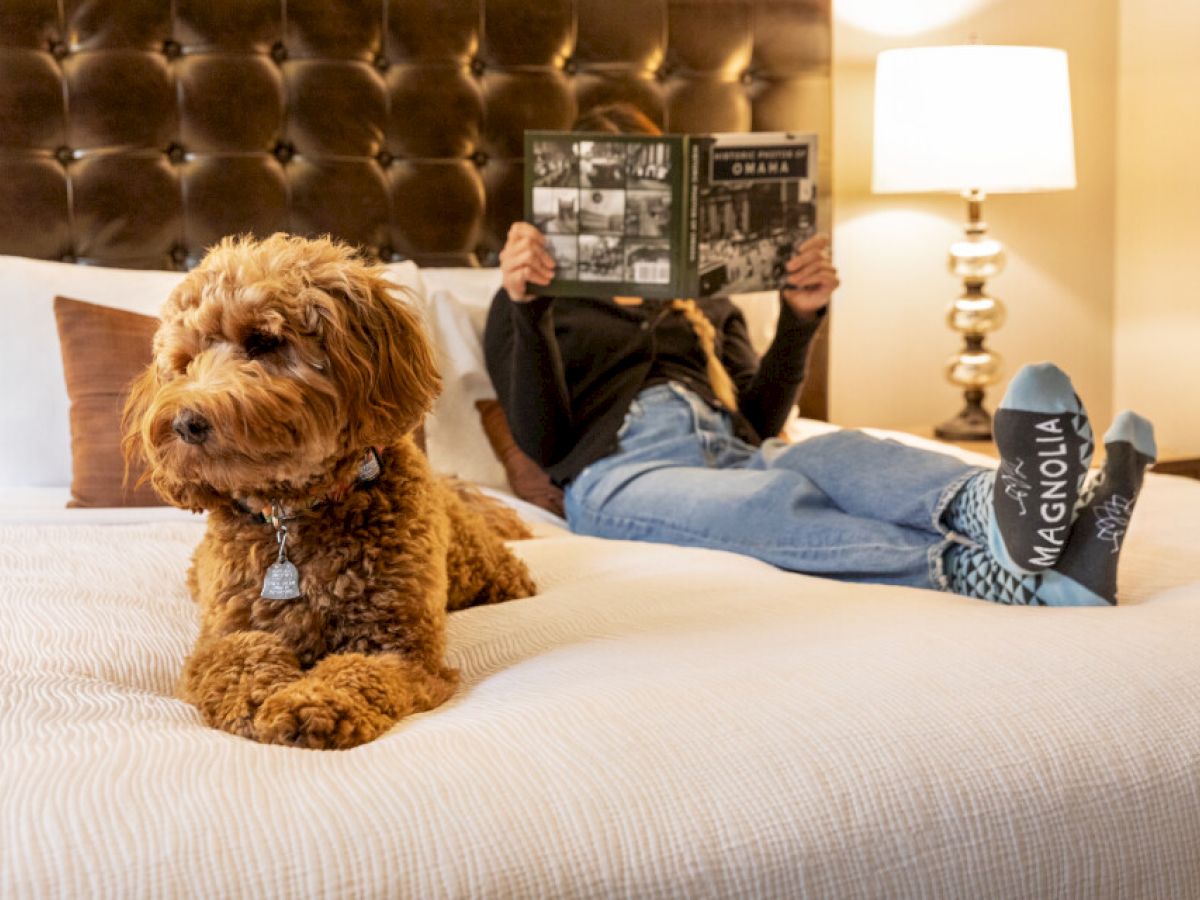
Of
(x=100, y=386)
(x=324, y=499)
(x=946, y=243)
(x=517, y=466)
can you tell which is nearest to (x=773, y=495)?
(x=517, y=466)

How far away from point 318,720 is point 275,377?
0.37 m

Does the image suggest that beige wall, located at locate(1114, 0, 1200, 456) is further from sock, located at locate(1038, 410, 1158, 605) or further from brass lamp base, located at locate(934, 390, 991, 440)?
sock, located at locate(1038, 410, 1158, 605)

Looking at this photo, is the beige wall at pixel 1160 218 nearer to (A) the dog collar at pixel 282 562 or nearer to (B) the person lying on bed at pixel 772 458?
(B) the person lying on bed at pixel 772 458

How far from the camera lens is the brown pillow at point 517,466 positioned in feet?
8.38

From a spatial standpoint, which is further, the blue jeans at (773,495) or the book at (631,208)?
the book at (631,208)

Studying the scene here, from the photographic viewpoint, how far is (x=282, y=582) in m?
1.46

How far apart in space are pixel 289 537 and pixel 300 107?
179 centimetres

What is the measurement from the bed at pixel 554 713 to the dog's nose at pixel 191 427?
28cm

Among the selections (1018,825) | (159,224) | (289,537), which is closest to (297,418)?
(289,537)

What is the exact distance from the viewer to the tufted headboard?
2.85 m

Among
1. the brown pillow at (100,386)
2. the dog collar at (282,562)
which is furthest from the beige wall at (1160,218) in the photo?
the dog collar at (282,562)

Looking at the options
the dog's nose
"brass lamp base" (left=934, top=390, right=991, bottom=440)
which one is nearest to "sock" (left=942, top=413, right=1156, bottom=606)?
the dog's nose

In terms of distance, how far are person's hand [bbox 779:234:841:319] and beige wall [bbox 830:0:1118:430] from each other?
A: 4.51 feet

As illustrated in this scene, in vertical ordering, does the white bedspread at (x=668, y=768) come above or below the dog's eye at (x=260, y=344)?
below
